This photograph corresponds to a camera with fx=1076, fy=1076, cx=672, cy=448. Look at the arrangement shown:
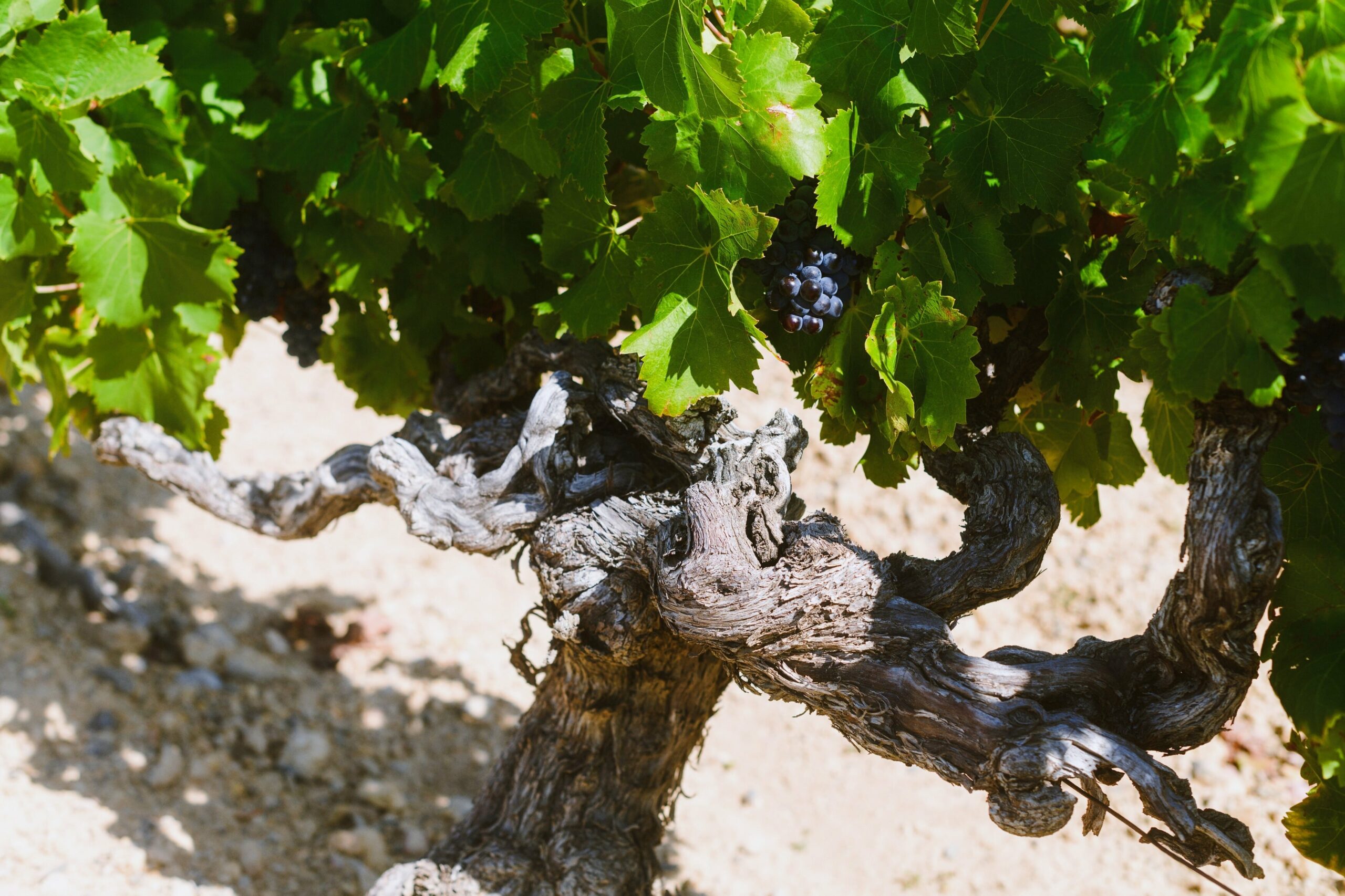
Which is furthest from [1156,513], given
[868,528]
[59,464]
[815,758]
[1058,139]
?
[59,464]

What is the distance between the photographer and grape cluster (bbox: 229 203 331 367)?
7.65 ft

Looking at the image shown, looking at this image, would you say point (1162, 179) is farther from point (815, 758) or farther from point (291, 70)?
point (815, 758)

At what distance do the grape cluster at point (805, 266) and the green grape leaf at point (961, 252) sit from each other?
114 millimetres

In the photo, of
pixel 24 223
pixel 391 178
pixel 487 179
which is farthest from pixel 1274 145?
pixel 24 223

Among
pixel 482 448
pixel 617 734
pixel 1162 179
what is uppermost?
pixel 1162 179

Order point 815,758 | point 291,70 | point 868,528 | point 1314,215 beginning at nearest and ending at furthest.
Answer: point 1314,215
point 291,70
point 815,758
point 868,528

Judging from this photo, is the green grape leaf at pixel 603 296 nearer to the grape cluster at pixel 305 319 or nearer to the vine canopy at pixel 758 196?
the vine canopy at pixel 758 196

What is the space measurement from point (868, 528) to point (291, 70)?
3187 mm

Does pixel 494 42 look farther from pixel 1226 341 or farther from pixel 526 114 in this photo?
pixel 1226 341

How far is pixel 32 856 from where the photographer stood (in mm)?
2531

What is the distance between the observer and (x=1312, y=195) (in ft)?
3.60

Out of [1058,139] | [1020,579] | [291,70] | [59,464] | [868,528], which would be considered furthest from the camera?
[868,528]

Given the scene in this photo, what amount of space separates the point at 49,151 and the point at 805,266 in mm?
1293

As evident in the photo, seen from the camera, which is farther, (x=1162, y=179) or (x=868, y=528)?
(x=868, y=528)
